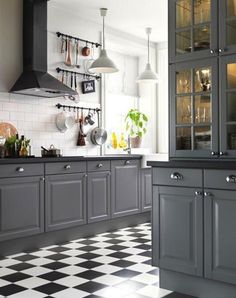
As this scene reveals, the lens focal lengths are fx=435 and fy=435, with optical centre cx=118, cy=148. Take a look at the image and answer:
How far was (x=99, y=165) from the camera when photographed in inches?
203

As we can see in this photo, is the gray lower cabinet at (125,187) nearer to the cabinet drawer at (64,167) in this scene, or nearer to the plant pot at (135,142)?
the cabinet drawer at (64,167)

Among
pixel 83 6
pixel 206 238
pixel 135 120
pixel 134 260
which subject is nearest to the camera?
pixel 206 238

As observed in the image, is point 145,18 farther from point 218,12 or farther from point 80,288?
point 80,288

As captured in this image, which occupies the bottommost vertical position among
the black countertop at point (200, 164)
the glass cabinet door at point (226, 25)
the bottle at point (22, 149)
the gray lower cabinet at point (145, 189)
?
the gray lower cabinet at point (145, 189)

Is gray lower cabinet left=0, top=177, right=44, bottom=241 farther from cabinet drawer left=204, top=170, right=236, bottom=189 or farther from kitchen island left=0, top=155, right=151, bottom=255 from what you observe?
cabinet drawer left=204, top=170, right=236, bottom=189

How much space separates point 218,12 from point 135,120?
3844 mm

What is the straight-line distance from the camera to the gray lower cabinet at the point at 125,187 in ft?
17.6

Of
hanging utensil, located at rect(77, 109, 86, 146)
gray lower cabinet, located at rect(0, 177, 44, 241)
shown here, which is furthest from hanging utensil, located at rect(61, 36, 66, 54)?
gray lower cabinet, located at rect(0, 177, 44, 241)

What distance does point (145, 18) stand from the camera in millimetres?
6078

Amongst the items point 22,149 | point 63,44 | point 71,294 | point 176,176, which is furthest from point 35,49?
point 71,294

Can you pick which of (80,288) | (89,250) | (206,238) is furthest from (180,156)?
(89,250)

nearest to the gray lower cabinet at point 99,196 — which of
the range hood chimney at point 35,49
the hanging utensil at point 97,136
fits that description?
the hanging utensil at point 97,136

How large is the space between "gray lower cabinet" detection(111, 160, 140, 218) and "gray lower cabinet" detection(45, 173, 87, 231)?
1.80ft

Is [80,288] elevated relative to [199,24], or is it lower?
lower
